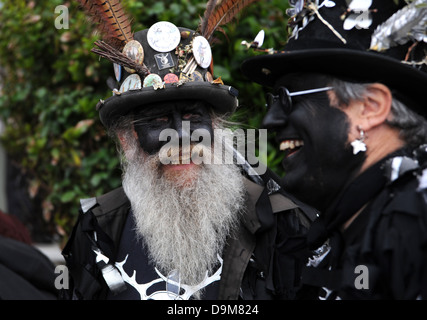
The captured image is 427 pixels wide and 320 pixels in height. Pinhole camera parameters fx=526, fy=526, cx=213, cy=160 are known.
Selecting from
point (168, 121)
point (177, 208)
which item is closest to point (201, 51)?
point (168, 121)

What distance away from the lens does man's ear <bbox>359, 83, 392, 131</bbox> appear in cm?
190

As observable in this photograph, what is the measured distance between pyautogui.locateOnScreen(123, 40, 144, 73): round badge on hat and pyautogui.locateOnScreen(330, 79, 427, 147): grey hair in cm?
141

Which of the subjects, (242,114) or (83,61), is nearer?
(242,114)

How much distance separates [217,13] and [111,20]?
0.62 m

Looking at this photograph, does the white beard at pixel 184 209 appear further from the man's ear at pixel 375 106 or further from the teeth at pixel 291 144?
the man's ear at pixel 375 106

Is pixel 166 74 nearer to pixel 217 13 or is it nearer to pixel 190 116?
pixel 190 116

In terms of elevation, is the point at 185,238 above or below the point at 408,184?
below

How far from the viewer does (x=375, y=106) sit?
1.92 meters

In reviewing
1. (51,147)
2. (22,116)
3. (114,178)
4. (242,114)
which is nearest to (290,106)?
(242,114)

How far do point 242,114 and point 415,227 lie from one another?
2279 millimetres

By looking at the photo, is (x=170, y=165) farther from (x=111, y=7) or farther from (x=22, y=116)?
(x=22, y=116)
